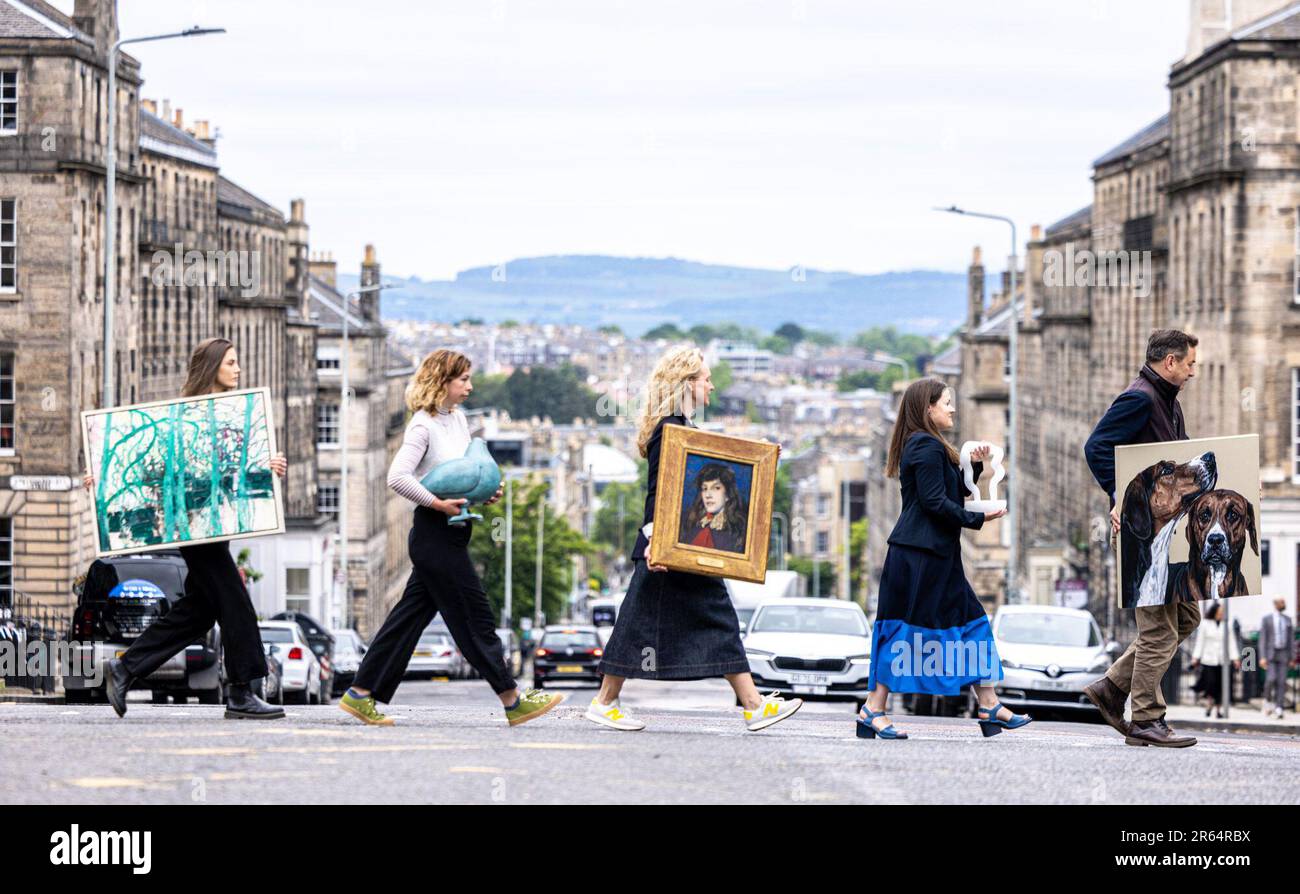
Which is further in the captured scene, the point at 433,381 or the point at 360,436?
the point at 360,436

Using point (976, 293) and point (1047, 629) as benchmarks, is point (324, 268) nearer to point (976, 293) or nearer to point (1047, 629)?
point (976, 293)

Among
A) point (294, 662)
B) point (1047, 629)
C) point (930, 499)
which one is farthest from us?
point (294, 662)

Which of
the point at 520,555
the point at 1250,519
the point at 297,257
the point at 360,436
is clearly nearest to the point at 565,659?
the point at 1250,519

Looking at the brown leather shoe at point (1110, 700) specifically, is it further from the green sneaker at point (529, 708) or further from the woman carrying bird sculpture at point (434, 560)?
the woman carrying bird sculpture at point (434, 560)

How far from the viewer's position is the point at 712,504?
1357 centimetres

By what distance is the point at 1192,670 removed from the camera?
3850 centimetres

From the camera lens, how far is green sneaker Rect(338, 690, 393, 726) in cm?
1373

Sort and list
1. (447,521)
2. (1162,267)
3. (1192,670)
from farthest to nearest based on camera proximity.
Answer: (1162,267), (1192,670), (447,521)

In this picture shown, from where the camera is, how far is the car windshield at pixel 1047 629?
94.2 ft

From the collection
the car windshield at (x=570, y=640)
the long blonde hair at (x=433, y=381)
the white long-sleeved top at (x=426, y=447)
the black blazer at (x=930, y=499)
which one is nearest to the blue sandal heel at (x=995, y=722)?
the black blazer at (x=930, y=499)

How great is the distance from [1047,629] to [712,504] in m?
16.2
